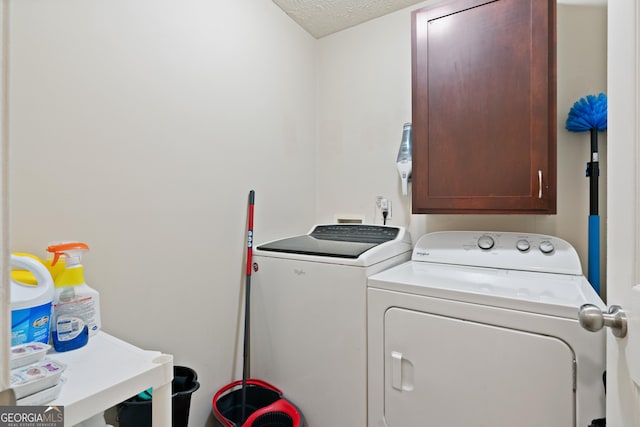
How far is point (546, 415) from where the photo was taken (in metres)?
0.94

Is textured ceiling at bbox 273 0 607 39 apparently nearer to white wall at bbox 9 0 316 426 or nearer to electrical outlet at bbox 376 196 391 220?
white wall at bbox 9 0 316 426

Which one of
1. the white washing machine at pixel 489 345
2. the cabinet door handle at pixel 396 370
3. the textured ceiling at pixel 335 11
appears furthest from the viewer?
the textured ceiling at pixel 335 11


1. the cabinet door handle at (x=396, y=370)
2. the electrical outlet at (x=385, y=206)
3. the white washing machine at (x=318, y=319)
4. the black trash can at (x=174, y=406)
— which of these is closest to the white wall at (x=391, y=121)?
the electrical outlet at (x=385, y=206)

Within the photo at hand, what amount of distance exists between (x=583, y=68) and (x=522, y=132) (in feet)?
1.83

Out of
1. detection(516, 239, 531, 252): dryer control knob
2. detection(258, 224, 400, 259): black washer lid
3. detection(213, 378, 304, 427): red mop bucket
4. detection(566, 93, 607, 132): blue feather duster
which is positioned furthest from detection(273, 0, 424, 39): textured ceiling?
detection(213, 378, 304, 427): red mop bucket

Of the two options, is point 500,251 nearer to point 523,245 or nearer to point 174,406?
point 523,245

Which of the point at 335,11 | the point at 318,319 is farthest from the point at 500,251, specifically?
the point at 335,11

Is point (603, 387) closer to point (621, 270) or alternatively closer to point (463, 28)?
point (621, 270)

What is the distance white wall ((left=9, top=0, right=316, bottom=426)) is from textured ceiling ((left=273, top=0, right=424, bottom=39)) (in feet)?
0.40

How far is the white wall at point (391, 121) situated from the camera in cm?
148

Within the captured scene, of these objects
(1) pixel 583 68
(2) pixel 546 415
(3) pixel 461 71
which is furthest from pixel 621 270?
(1) pixel 583 68

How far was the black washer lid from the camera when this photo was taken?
1463 millimetres

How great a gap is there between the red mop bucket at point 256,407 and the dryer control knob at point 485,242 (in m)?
1.20

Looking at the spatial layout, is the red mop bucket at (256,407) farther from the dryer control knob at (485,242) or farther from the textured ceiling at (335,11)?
the textured ceiling at (335,11)
